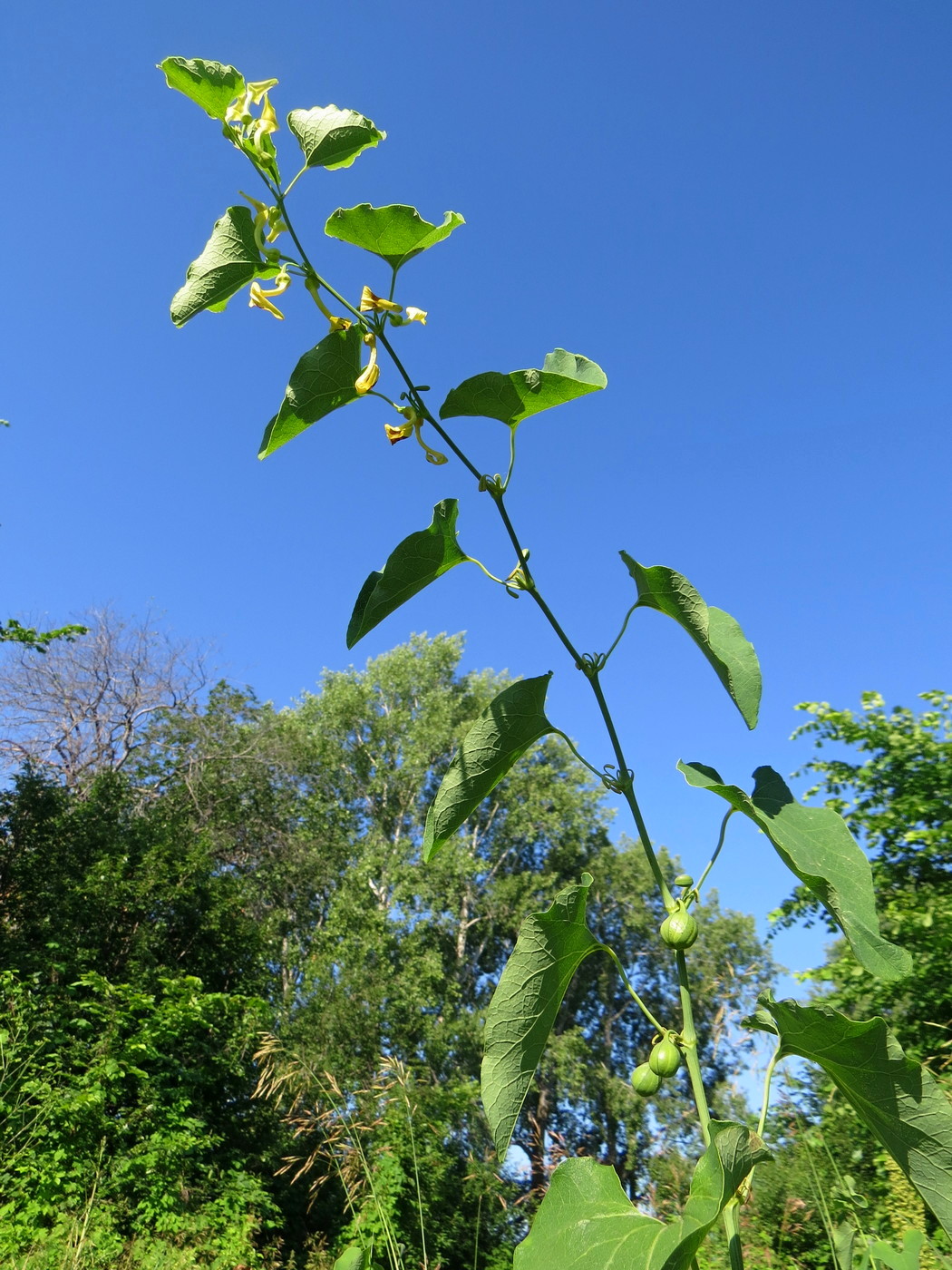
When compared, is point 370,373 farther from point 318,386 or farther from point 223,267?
point 223,267

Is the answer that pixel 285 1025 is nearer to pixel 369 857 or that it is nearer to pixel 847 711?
pixel 369 857

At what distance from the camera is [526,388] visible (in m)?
0.67

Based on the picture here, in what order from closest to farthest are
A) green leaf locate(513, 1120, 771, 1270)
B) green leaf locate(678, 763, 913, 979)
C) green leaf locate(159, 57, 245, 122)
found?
green leaf locate(513, 1120, 771, 1270), green leaf locate(678, 763, 913, 979), green leaf locate(159, 57, 245, 122)

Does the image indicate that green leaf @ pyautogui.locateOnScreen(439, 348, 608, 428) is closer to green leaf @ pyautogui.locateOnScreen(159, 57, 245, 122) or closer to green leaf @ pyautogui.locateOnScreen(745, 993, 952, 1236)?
green leaf @ pyautogui.locateOnScreen(159, 57, 245, 122)

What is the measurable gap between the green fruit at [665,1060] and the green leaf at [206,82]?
32.4 inches

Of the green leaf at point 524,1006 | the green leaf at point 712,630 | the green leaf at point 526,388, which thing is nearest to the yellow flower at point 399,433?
the green leaf at point 526,388

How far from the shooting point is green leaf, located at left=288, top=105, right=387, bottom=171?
66 centimetres

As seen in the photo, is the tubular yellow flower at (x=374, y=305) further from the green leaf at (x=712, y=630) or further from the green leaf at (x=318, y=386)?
the green leaf at (x=712, y=630)

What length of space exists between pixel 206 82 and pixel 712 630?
0.61 metres

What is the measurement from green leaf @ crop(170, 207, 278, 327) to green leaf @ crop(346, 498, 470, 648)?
0.81ft

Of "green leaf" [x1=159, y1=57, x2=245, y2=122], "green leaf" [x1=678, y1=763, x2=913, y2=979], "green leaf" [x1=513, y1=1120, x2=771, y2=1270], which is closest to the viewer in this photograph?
"green leaf" [x1=513, y1=1120, x2=771, y2=1270]

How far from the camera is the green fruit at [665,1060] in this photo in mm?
564

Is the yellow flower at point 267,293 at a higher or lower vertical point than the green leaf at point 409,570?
higher

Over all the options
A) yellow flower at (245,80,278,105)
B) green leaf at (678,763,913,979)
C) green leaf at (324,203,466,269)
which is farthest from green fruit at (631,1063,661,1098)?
yellow flower at (245,80,278,105)
